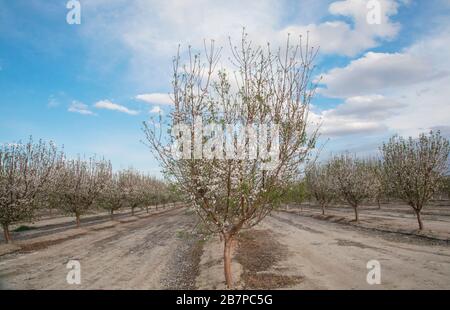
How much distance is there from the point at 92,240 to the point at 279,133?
25.6m

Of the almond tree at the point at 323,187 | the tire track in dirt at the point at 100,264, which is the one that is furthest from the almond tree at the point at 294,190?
the almond tree at the point at 323,187

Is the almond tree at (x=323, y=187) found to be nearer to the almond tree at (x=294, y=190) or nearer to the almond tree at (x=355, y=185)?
the almond tree at (x=355, y=185)

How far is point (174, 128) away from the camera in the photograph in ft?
43.1

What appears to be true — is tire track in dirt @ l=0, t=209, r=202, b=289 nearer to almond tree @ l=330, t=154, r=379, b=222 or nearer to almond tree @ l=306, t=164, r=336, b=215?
almond tree @ l=330, t=154, r=379, b=222

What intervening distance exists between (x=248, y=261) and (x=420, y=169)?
17.7 m

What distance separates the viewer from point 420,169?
27812 mm

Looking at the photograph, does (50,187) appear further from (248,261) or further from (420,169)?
(420,169)

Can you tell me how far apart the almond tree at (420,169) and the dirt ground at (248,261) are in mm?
2882

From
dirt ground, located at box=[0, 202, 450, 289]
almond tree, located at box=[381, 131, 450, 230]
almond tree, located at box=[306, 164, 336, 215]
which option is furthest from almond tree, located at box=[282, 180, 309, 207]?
almond tree, located at box=[306, 164, 336, 215]

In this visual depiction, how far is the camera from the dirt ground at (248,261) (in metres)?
14.8

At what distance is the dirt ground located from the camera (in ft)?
48.5

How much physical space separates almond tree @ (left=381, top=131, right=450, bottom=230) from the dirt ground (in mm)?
2882

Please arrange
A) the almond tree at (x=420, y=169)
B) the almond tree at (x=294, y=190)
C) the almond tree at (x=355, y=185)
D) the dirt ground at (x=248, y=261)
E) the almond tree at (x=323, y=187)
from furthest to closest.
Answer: the almond tree at (x=323, y=187) → the almond tree at (x=355, y=185) → the almond tree at (x=420, y=169) → the dirt ground at (x=248, y=261) → the almond tree at (x=294, y=190)
